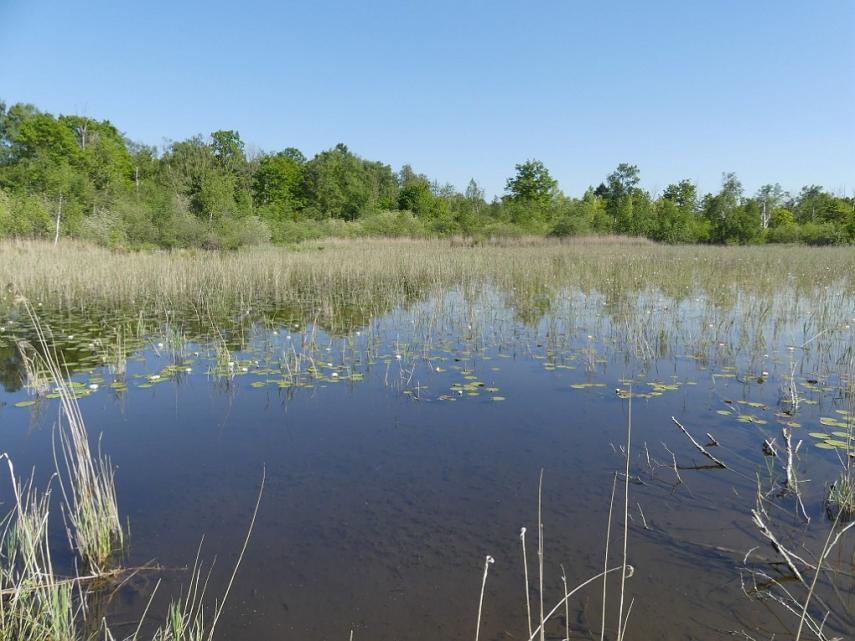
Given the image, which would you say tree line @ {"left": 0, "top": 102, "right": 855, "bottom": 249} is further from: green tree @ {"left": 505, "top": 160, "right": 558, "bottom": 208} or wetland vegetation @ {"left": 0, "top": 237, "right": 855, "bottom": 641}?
wetland vegetation @ {"left": 0, "top": 237, "right": 855, "bottom": 641}

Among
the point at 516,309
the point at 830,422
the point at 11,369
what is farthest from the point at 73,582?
the point at 516,309

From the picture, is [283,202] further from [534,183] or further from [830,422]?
[830,422]

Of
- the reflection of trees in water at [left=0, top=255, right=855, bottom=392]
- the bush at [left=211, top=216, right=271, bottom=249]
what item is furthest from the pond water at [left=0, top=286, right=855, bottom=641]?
the bush at [left=211, top=216, right=271, bottom=249]

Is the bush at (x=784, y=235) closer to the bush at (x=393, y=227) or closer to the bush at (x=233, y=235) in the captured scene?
the bush at (x=393, y=227)

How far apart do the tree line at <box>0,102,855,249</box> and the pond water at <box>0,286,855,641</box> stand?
16.2m

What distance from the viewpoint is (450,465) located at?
3.68 m

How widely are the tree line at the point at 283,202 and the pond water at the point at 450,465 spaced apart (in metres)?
16.2

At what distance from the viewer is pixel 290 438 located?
13.7 feet

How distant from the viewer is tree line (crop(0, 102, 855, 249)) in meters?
21.6

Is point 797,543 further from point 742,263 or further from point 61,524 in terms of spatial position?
point 742,263

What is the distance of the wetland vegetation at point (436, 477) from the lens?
2.31 meters

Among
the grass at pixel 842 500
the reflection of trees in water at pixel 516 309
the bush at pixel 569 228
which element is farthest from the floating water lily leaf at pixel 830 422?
the bush at pixel 569 228

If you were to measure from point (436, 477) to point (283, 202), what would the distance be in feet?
139

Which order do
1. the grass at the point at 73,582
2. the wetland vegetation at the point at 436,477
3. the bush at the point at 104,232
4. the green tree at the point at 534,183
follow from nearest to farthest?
the grass at the point at 73,582
the wetland vegetation at the point at 436,477
the bush at the point at 104,232
the green tree at the point at 534,183
